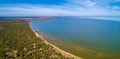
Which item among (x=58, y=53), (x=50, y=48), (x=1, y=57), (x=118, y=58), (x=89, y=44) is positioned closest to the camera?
(x=1, y=57)

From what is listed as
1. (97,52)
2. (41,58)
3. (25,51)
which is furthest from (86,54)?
(25,51)

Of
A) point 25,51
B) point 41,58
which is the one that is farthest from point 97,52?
point 25,51

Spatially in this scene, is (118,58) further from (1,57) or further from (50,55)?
(1,57)

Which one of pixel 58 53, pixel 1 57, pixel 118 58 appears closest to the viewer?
pixel 1 57

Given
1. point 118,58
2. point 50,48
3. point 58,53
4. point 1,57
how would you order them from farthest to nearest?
point 50,48
point 58,53
point 118,58
point 1,57

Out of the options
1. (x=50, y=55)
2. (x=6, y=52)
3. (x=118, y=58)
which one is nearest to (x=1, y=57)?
(x=6, y=52)

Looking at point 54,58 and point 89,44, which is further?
point 89,44

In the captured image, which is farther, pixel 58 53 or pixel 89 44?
pixel 89 44

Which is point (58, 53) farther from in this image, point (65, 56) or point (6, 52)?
point (6, 52)

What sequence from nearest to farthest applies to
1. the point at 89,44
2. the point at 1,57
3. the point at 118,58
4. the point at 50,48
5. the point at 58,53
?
the point at 1,57 → the point at 118,58 → the point at 58,53 → the point at 50,48 → the point at 89,44
